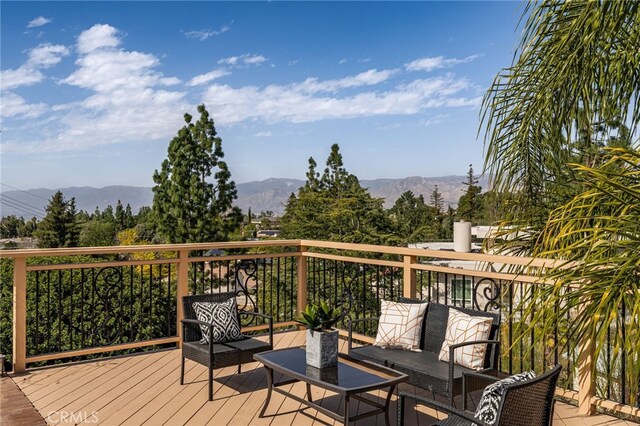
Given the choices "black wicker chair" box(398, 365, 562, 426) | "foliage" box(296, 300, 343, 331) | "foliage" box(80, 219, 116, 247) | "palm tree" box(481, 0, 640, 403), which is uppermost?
"palm tree" box(481, 0, 640, 403)

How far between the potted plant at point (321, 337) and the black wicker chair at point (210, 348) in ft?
3.02

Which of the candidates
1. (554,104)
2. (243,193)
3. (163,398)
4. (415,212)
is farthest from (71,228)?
(554,104)

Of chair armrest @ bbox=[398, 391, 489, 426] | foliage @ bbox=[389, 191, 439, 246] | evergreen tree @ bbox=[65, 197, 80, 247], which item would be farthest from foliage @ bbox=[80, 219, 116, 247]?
chair armrest @ bbox=[398, 391, 489, 426]

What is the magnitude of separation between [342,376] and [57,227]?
139 feet

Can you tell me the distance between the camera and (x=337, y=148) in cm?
3155

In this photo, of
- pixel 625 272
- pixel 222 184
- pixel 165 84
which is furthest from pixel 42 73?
pixel 625 272

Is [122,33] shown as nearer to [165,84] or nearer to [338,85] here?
[165,84]

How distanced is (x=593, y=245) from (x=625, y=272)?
0.17 meters

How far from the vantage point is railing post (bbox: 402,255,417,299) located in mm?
4984

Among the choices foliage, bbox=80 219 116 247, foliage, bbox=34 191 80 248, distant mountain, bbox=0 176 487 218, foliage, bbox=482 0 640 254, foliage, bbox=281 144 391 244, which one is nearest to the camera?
foliage, bbox=482 0 640 254

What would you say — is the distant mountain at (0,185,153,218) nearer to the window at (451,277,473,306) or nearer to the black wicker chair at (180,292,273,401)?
the window at (451,277,473,306)

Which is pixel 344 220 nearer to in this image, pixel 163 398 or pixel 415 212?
pixel 163 398

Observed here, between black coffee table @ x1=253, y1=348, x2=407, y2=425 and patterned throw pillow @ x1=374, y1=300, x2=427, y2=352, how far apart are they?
27.8 inches

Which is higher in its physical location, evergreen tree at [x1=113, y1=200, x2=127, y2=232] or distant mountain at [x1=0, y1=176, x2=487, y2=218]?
distant mountain at [x1=0, y1=176, x2=487, y2=218]
